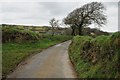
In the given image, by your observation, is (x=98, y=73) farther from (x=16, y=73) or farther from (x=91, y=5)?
(x=91, y=5)

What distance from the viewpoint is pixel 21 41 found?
43.8m

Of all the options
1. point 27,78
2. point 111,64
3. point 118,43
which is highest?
point 118,43

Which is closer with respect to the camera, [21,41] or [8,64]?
[8,64]

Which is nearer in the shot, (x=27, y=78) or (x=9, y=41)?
(x=27, y=78)

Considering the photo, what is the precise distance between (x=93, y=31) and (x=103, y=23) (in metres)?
11.9

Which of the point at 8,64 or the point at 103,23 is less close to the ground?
the point at 103,23

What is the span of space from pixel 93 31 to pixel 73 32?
602cm

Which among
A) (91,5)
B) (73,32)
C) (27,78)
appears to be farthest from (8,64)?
(73,32)

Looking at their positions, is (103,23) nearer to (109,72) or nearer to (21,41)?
(21,41)

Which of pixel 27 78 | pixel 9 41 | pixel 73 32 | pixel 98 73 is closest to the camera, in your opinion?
pixel 98 73

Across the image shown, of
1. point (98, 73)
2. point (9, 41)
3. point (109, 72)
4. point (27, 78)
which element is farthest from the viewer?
point (9, 41)

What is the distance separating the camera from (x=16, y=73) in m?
18.6

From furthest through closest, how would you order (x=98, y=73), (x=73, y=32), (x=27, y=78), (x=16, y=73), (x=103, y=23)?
(x=73, y=32) → (x=103, y=23) → (x=16, y=73) → (x=27, y=78) → (x=98, y=73)

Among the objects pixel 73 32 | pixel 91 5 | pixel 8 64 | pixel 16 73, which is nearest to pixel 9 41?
pixel 8 64
